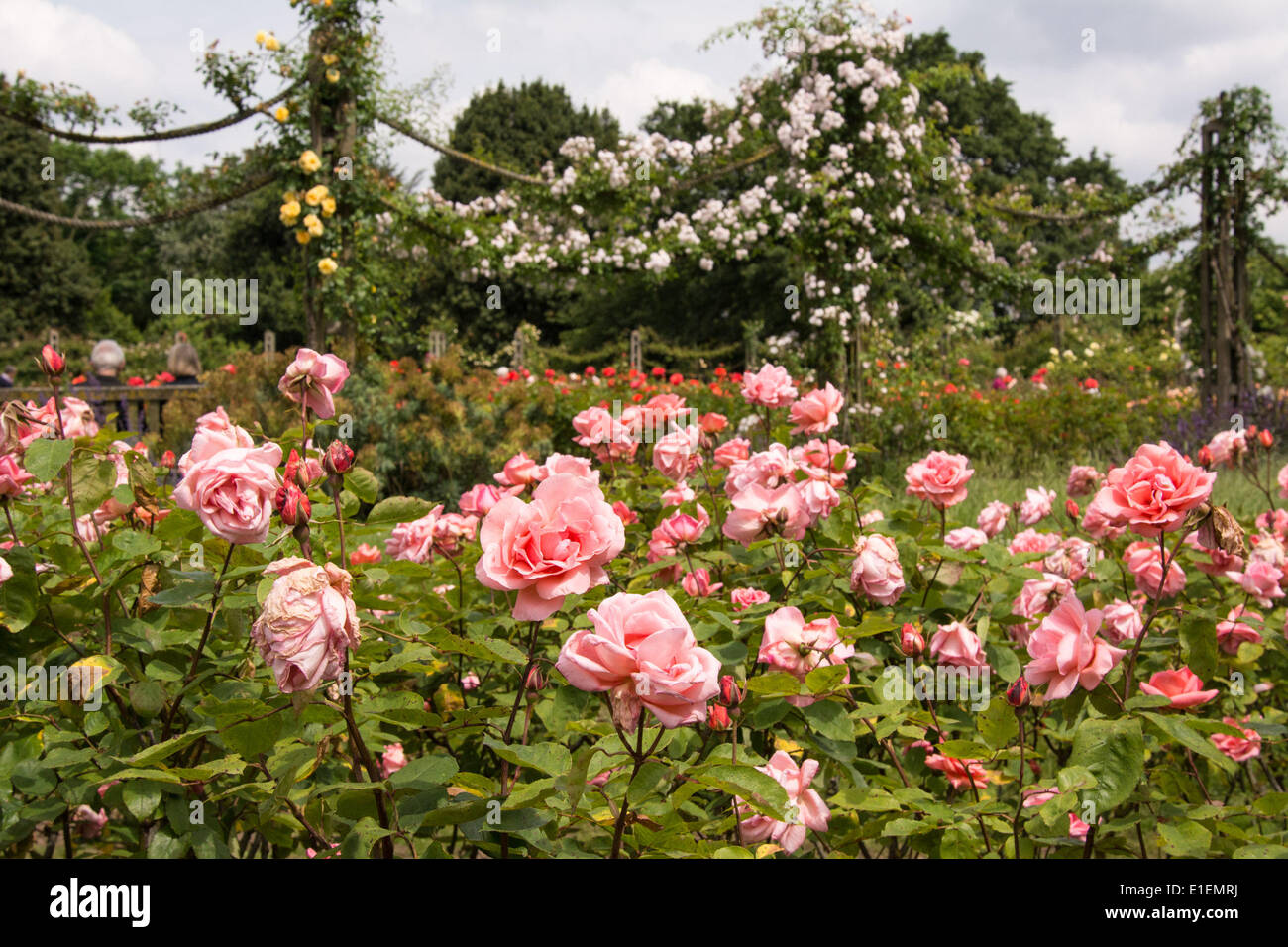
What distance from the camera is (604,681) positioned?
885mm

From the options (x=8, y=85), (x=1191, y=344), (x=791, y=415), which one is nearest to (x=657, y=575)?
(x=791, y=415)

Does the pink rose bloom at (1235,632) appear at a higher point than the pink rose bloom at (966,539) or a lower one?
lower

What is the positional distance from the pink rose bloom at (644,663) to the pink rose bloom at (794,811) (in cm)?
35

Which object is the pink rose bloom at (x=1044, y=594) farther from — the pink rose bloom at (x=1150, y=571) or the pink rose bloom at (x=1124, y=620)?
the pink rose bloom at (x=1150, y=571)

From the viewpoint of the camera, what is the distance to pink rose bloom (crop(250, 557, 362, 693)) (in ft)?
2.92

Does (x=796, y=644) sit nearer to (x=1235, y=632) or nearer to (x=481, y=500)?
(x=481, y=500)

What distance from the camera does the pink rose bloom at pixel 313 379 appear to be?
123 cm

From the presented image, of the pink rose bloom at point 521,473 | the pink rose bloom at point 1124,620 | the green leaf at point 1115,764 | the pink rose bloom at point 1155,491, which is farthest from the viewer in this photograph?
the pink rose bloom at point 521,473

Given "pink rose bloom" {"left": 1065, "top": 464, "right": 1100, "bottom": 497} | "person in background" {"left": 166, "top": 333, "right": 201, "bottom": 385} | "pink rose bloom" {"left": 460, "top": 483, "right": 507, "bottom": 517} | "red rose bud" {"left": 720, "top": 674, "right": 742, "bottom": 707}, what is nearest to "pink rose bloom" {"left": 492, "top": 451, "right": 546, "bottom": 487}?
"pink rose bloom" {"left": 460, "top": 483, "right": 507, "bottom": 517}

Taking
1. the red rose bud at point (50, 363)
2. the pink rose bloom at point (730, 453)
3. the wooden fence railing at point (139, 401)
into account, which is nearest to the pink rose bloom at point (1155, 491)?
the pink rose bloom at point (730, 453)

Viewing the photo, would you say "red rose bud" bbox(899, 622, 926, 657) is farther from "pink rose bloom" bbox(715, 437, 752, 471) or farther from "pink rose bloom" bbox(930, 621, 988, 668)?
"pink rose bloom" bbox(715, 437, 752, 471)

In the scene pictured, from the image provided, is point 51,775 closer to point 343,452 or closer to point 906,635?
point 343,452

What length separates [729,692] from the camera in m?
1.15
